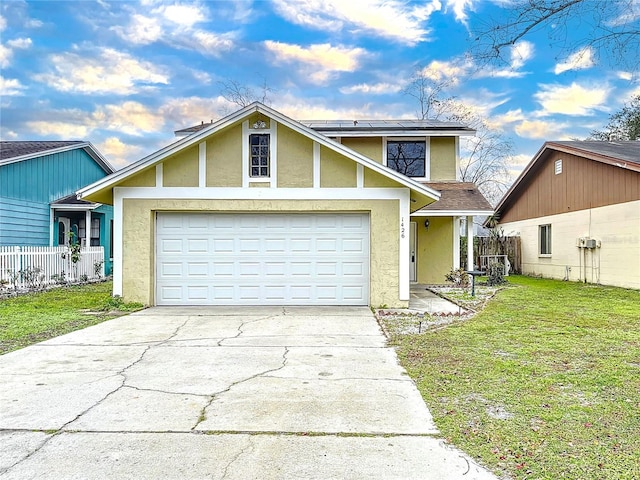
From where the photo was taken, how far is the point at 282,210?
1066 centimetres

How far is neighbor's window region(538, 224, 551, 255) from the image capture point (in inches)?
774

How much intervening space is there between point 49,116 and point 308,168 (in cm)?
1870

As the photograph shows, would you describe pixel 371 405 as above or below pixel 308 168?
below

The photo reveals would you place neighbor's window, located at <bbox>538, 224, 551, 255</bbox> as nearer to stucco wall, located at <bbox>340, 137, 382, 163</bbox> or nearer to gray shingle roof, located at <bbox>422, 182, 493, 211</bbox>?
gray shingle roof, located at <bbox>422, 182, 493, 211</bbox>

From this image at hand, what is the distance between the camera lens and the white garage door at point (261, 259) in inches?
427

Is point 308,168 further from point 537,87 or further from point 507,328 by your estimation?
point 537,87

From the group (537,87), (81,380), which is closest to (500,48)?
(81,380)

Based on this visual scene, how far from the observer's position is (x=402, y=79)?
27.9 metres

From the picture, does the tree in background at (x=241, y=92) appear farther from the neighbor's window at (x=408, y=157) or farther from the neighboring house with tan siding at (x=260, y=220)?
the neighboring house with tan siding at (x=260, y=220)

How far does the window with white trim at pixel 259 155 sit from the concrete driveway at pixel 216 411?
433 centimetres

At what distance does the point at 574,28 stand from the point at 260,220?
719 centimetres

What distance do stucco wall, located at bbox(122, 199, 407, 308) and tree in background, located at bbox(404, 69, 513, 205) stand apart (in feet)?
68.2

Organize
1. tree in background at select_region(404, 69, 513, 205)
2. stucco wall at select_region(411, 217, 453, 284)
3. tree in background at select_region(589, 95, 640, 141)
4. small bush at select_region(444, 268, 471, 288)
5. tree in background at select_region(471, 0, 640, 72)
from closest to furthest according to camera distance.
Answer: tree in background at select_region(471, 0, 640, 72), small bush at select_region(444, 268, 471, 288), stucco wall at select_region(411, 217, 453, 284), tree in background at select_region(404, 69, 513, 205), tree in background at select_region(589, 95, 640, 141)

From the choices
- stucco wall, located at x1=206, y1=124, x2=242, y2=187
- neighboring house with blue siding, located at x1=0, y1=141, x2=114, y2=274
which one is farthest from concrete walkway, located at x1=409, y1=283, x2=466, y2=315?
neighboring house with blue siding, located at x1=0, y1=141, x2=114, y2=274
